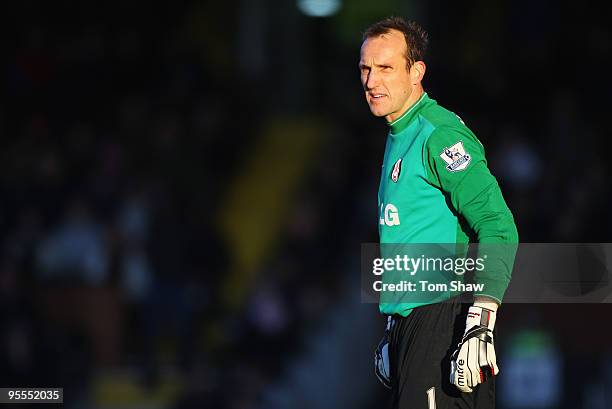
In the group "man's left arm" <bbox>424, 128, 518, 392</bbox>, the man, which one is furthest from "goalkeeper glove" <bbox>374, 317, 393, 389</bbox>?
"man's left arm" <bbox>424, 128, 518, 392</bbox>

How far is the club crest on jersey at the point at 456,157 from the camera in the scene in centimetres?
447

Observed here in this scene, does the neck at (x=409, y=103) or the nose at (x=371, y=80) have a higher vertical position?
the nose at (x=371, y=80)

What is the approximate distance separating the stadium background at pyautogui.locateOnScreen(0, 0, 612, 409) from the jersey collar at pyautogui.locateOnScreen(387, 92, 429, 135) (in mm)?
4568

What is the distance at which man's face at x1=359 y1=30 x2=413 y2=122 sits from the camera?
15.6 feet

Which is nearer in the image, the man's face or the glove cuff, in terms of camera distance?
the glove cuff

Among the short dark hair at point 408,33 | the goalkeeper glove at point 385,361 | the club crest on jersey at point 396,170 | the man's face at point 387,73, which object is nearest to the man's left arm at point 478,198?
the club crest on jersey at point 396,170

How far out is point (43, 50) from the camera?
523 inches

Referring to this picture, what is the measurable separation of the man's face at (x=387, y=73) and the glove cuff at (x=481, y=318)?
0.89 meters

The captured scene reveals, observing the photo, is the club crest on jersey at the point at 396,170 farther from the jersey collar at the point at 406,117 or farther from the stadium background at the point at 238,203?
the stadium background at the point at 238,203

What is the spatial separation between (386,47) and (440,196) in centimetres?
61

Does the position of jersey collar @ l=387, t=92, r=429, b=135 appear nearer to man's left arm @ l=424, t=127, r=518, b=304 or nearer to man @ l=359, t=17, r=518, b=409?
man @ l=359, t=17, r=518, b=409

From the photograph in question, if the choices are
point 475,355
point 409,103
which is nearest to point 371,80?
point 409,103

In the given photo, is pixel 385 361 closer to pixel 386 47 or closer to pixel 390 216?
pixel 390 216

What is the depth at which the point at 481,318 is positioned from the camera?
4340mm
